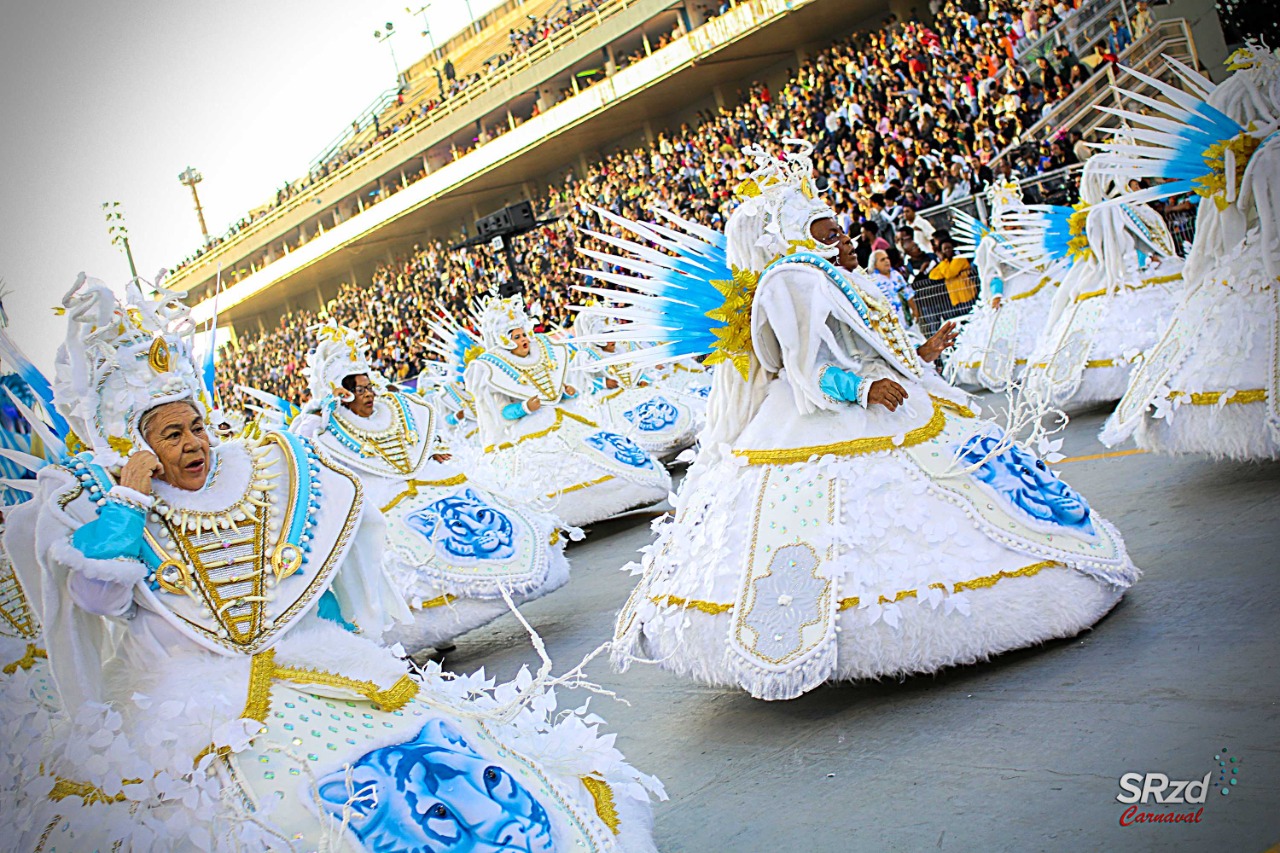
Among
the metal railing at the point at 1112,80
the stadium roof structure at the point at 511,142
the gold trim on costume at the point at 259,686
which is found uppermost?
the stadium roof structure at the point at 511,142

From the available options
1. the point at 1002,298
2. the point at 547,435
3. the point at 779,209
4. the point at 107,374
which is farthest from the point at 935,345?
the point at 1002,298

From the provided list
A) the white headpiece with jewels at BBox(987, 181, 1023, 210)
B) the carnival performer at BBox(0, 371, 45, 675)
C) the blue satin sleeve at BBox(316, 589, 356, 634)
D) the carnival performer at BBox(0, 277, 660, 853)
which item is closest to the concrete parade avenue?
the carnival performer at BBox(0, 277, 660, 853)

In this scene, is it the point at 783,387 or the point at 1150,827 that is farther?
the point at 783,387

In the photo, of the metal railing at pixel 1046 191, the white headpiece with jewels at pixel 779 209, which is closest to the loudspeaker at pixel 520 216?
the metal railing at pixel 1046 191

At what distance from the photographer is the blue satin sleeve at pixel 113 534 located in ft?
9.02

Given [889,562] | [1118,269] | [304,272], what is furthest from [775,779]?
[304,272]

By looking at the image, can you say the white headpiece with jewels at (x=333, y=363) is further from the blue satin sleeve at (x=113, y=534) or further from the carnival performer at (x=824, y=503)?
the blue satin sleeve at (x=113, y=534)

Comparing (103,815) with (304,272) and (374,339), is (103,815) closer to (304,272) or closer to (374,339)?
(374,339)

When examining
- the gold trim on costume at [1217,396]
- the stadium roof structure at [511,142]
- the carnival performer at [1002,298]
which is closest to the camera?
the gold trim on costume at [1217,396]

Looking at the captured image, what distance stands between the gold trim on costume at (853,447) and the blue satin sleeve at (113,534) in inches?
89.3

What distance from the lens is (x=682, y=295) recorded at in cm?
481

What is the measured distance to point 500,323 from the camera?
9938 millimetres

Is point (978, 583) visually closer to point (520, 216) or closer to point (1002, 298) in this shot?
point (1002, 298)

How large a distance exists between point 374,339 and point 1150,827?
26.1 m
